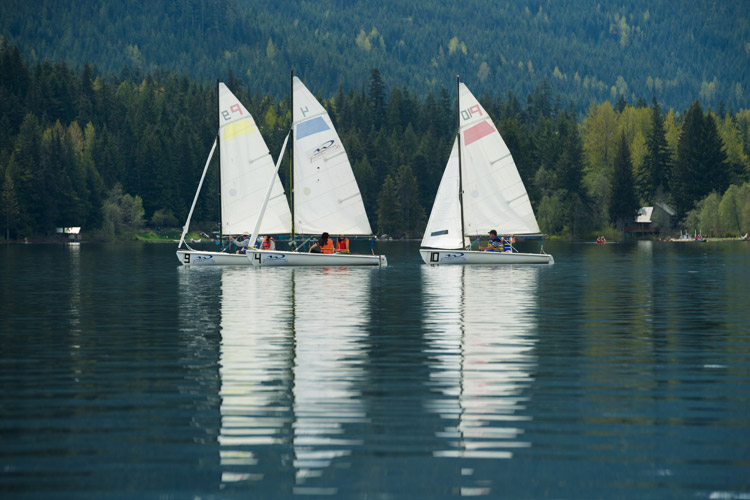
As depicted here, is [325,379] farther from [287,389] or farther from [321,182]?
[321,182]

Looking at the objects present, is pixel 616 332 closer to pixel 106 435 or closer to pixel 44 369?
pixel 44 369

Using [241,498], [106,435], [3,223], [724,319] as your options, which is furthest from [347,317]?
[3,223]

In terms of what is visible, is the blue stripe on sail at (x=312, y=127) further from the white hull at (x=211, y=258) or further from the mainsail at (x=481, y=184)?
the mainsail at (x=481, y=184)

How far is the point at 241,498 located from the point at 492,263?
66543 millimetres

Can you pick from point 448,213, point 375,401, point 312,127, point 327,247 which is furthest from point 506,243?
point 375,401

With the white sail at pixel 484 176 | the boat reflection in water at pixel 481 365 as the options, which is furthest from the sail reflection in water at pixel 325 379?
the white sail at pixel 484 176

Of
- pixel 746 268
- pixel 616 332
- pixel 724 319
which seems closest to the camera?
pixel 616 332

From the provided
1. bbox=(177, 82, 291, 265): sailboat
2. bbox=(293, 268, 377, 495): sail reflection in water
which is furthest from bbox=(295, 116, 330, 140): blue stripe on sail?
bbox=(293, 268, 377, 495): sail reflection in water

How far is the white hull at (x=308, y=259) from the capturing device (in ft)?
243

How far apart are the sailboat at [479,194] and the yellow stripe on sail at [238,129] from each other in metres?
14.1

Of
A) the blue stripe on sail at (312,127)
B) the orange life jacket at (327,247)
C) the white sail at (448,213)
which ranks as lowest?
the orange life jacket at (327,247)

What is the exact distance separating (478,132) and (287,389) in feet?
201

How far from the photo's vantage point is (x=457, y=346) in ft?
94.8

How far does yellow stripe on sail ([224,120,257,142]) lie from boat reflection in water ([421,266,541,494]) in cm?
3085
